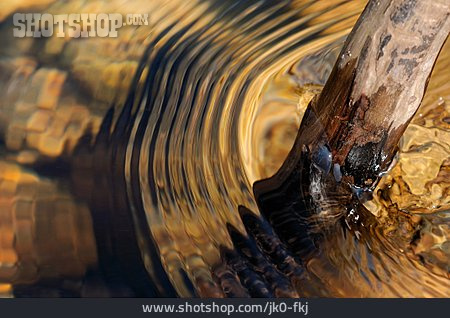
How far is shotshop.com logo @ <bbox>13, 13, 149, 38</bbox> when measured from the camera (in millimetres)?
2258

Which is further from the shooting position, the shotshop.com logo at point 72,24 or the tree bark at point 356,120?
the shotshop.com logo at point 72,24

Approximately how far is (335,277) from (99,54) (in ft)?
3.76

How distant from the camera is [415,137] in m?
2.04

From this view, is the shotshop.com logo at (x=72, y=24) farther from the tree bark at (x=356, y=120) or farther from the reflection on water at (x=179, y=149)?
the tree bark at (x=356, y=120)

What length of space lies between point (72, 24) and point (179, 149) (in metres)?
0.75

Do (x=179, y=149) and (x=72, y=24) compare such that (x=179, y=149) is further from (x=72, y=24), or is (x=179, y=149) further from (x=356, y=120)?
(x=72, y=24)

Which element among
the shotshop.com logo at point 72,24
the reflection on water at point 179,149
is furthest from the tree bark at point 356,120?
the shotshop.com logo at point 72,24

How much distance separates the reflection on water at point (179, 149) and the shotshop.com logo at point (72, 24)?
0.10 ft

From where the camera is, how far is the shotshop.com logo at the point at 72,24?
226 cm

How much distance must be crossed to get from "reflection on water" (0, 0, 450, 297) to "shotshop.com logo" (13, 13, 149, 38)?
0.10 ft

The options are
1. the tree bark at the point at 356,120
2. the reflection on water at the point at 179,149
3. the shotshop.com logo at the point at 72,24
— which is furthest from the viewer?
the shotshop.com logo at the point at 72,24

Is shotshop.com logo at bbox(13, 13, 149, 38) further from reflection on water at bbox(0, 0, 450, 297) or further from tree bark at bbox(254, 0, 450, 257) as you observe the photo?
tree bark at bbox(254, 0, 450, 257)

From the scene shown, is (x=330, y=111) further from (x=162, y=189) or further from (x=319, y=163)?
(x=162, y=189)

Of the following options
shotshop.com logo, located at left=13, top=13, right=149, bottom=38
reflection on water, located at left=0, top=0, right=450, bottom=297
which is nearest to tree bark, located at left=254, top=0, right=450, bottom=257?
reflection on water, located at left=0, top=0, right=450, bottom=297
